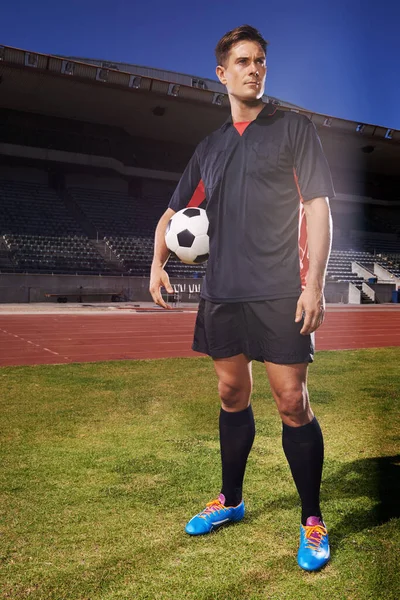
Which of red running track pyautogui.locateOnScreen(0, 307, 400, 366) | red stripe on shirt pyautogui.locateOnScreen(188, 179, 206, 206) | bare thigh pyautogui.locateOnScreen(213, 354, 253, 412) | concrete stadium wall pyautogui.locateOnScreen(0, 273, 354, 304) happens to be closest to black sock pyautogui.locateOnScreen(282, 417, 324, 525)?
bare thigh pyautogui.locateOnScreen(213, 354, 253, 412)

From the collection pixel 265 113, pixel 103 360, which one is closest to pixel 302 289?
pixel 265 113

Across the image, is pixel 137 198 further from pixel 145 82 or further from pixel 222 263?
pixel 222 263

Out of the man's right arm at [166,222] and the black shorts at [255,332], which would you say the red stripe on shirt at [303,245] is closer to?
the black shorts at [255,332]

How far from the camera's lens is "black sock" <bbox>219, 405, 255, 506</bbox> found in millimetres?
2580

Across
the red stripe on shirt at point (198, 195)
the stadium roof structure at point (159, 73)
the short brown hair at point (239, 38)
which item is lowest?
the red stripe on shirt at point (198, 195)

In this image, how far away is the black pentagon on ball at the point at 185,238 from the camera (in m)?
2.63

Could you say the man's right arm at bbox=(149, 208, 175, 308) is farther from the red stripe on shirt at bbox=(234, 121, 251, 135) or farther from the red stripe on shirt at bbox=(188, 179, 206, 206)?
the red stripe on shirt at bbox=(234, 121, 251, 135)

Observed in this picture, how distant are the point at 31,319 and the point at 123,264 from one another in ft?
35.9

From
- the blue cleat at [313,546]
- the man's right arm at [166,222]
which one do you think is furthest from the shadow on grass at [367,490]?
the man's right arm at [166,222]

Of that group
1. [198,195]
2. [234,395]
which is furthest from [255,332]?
[198,195]

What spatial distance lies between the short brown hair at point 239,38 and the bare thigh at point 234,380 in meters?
1.29

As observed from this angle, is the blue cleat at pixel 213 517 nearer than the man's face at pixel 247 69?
No

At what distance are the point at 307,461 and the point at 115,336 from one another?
9.40 m

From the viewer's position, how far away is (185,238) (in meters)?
2.64
